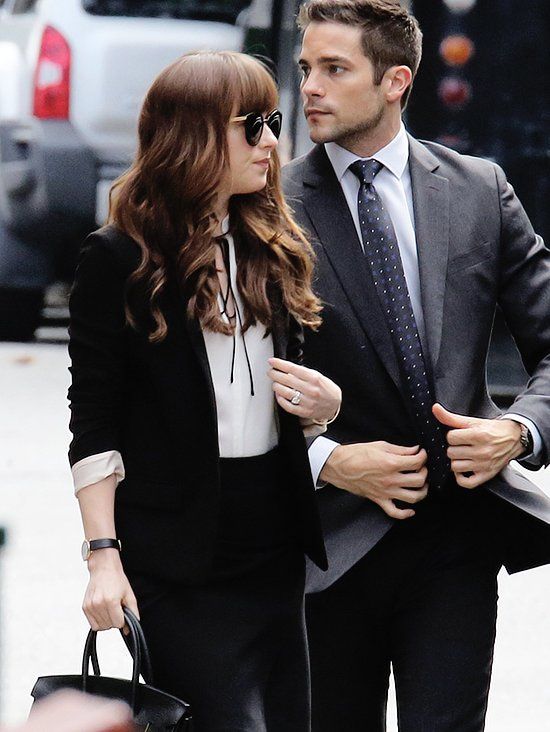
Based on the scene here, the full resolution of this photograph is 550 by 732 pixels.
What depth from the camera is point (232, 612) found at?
260cm

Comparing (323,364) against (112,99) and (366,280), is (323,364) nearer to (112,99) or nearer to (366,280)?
(366,280)

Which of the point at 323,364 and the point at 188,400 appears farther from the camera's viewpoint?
the point at 323,364

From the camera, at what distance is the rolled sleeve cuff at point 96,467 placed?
255cm

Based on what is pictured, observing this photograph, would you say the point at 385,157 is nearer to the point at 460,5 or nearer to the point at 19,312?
the point at 460,5

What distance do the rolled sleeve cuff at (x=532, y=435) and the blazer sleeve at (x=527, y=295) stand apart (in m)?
0.03

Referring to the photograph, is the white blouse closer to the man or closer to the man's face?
the man

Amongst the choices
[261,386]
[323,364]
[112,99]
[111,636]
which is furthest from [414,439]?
[112,99]

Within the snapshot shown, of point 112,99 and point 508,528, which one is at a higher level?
point 508,528

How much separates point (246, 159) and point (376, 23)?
0.63 metres

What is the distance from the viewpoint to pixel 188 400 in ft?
8.34

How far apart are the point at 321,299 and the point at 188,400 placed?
22.0 inches

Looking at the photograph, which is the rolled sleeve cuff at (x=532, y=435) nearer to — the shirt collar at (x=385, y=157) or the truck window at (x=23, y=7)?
the shirt collar at (x=385, y=157)

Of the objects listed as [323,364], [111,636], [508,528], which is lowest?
[111,636]

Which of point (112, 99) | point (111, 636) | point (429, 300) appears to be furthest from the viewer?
point (112, 99)
